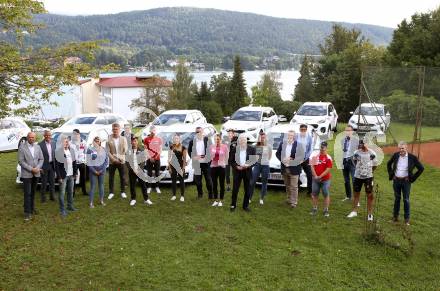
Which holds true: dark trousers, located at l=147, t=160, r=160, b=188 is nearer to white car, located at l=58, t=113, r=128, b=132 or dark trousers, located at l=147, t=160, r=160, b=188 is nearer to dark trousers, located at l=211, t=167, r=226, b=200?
dark trousers, located at l=211, t=167, r=226, b=200

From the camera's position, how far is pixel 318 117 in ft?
70.8

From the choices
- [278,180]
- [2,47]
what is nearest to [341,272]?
[278,180]

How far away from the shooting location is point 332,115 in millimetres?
23375

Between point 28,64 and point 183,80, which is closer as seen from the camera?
point 28,64

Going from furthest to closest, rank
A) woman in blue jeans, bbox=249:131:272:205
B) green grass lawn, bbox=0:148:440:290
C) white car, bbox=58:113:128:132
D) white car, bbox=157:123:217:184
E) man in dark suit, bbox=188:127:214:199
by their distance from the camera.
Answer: white car, bbox=58:113:128:132 → white car, bbox=157:123:217:184 → man in dark suit, bbox=188:127:214:199 → woman in blue jeans, bbox=249:131:272:205 → green grass lawn, bbox=0:148:440:290

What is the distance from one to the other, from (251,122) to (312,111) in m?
4.89

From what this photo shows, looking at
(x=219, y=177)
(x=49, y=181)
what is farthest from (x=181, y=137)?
(x=49, y=181)

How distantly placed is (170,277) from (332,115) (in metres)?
18.3

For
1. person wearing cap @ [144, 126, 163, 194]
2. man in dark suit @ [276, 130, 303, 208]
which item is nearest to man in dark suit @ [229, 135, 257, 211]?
man in dark suit @ [276, 130, 303, 208]

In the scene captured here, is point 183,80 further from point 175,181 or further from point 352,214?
point 352,214

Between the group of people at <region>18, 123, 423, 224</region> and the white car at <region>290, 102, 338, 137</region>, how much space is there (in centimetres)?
1039

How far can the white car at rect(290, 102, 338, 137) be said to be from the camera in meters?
21.0

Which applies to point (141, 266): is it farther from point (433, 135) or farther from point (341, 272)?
point (433, 135)

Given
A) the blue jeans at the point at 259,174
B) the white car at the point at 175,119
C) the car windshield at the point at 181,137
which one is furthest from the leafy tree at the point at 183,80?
the blue jeans at the point at 259,174
